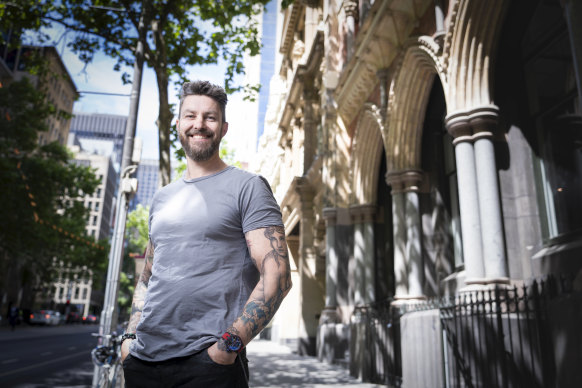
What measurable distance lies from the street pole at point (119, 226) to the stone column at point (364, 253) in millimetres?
6998

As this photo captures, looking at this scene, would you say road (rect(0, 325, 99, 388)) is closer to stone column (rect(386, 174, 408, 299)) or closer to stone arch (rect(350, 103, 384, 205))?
stone column (rect(386, 174, 408, 299))

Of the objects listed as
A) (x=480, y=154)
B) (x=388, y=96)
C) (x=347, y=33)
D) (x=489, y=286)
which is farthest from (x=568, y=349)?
(x=347, y=33)

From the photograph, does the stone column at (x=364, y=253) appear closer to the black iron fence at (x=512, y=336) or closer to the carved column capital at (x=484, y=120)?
the black iron fence at (x=512, y=336)

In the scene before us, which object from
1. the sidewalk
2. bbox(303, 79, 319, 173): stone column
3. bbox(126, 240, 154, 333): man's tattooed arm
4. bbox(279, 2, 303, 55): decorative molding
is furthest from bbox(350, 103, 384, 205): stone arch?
bbox(279, 2, 303, 55): decorative molding

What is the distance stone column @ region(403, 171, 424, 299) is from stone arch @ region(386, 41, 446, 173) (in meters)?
0.33

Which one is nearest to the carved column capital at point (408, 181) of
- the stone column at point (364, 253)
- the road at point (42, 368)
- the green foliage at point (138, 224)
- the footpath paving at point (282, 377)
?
the stone column at point (364, 253)

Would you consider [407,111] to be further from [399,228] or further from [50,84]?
[50,84]

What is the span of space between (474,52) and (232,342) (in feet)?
25.4

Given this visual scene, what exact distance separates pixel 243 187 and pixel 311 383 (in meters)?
8.74

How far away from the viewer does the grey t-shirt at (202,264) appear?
185cm

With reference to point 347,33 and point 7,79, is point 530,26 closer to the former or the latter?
point 347,33

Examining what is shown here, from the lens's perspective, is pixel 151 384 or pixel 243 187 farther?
pixel 243 187

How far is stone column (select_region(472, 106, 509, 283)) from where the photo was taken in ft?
23.4

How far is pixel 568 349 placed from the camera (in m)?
5.09
